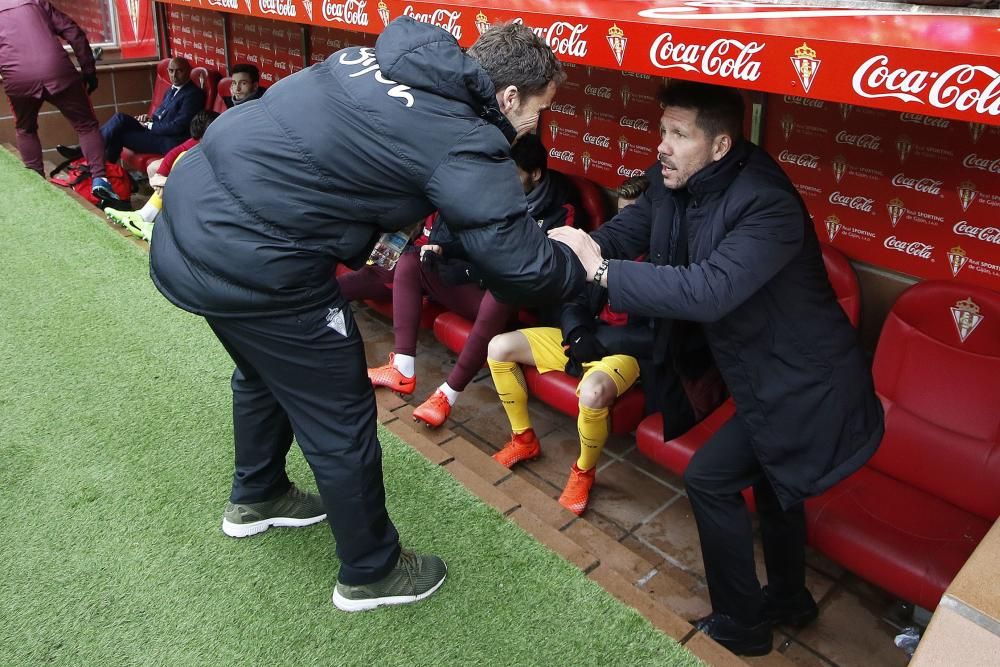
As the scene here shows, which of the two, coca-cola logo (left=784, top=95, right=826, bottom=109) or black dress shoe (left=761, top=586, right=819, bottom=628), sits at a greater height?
coca-cola logo (left=784, top=95, right=826, bottom=109)

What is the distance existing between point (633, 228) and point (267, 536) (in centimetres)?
160

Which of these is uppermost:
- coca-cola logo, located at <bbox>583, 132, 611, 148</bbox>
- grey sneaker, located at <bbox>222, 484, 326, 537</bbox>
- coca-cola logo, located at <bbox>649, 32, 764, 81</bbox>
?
coca-cola logo, located at <bbox>649, 32, 764, 81</bbox>

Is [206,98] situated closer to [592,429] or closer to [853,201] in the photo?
[592,429]

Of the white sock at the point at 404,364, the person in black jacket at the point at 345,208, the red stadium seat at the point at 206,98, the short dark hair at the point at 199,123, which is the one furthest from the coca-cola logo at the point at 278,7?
the red stadium seat at the point at 206,98

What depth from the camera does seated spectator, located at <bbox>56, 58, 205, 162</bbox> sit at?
7523 millimetres

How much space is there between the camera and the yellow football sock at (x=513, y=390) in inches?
150

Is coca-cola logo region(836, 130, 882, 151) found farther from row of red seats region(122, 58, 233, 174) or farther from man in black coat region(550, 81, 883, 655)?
row of red seats region(122, 58, 233, 174)

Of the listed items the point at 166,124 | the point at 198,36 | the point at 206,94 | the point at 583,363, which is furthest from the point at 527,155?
the point at 198,36

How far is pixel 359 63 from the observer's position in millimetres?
1999

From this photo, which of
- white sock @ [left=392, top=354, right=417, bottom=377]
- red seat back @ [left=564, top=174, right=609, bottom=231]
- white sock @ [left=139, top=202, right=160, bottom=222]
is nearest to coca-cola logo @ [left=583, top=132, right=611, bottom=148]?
red seat back @ [left=564, top=174, right=609, bottom=231]

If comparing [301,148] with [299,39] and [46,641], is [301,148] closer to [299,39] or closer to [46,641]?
[46,641]

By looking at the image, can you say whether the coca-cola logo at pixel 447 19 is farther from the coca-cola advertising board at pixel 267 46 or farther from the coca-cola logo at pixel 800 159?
the coca-cola advertising board at pixel 267 46

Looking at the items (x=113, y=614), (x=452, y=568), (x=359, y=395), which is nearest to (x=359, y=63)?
(x=359, y=395)

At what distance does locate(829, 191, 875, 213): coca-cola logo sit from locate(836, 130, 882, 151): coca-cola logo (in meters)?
0.21
